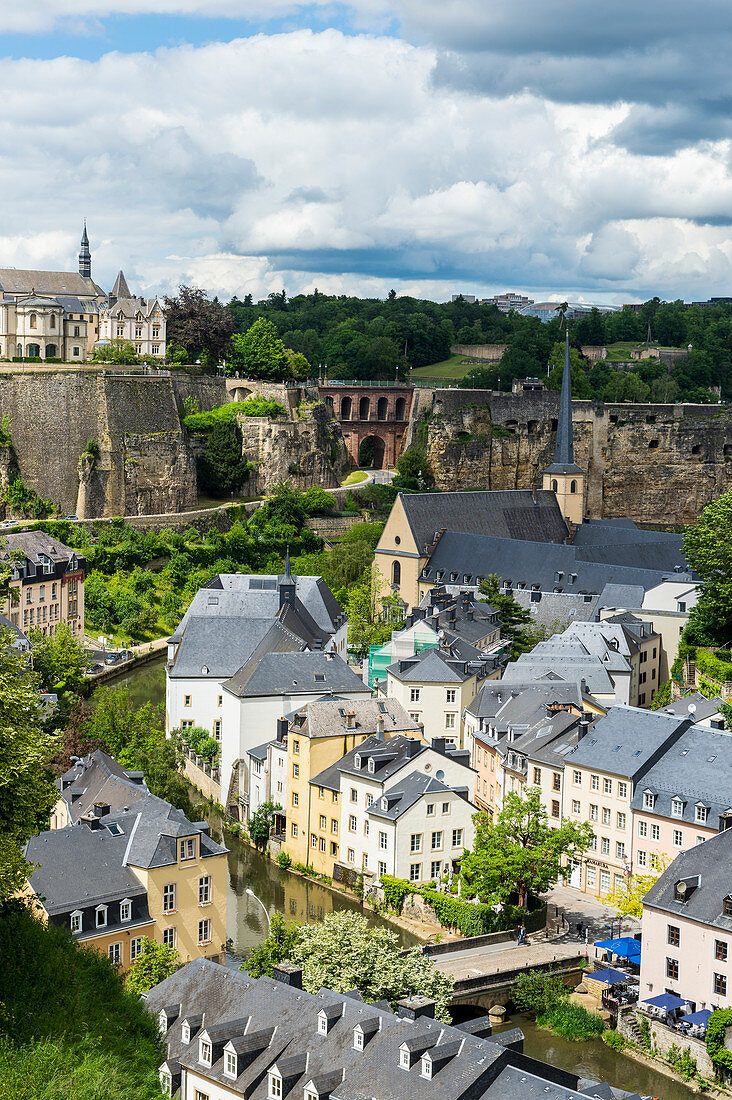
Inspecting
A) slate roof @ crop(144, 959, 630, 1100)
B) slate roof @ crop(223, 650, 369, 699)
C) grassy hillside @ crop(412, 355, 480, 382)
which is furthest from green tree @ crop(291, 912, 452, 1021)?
grassy hillside @ crop(412, 355, 480, 382)

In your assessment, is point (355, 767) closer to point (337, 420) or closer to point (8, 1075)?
point (8, 1075)

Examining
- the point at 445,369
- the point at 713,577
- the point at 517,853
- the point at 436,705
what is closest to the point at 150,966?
the point at 517,853

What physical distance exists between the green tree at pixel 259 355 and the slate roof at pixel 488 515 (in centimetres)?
1909

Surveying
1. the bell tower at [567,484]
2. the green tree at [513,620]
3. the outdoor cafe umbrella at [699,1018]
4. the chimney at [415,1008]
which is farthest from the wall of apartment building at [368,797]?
the bell tower at [567,484]

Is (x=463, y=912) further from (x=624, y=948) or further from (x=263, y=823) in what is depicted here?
(x=263, y=823)

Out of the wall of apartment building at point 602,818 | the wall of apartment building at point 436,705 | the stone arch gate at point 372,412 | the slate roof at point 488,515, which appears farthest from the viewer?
the stone arch gate at point 372,412

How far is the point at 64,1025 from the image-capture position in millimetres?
18391

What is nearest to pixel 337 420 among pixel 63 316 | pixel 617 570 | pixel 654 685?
pixel 63 316

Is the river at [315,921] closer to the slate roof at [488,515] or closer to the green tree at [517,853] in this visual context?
the green tree at [517,853]

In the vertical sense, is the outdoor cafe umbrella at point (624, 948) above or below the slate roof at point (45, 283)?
below

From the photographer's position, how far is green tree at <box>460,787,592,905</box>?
98.7 ft

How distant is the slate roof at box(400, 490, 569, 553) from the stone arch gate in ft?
62.8

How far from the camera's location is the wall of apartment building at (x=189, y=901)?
26.3m

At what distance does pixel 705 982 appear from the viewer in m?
26.3
